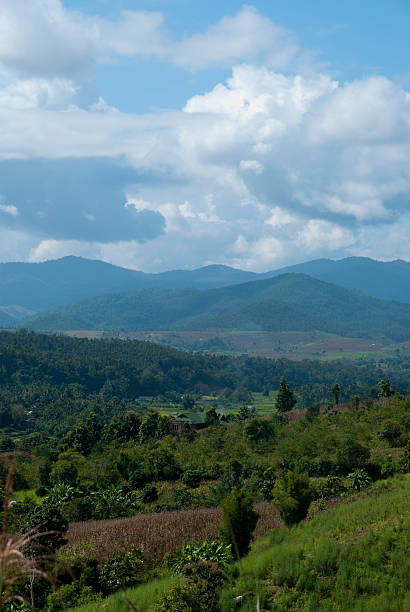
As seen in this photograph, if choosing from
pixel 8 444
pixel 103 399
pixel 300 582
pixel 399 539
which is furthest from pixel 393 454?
pixel 103 399

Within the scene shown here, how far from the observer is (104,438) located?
220ft

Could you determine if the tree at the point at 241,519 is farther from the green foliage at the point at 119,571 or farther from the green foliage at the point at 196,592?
the green foliage at the point at 196,592

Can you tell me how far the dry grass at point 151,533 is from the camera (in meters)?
22.4

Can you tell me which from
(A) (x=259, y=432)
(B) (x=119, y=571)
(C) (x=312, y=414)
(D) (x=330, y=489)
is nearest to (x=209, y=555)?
(B) (x=119, y=571)

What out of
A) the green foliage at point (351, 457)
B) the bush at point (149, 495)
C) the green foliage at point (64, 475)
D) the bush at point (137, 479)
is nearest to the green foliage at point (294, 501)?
the green foliage at point (351, 457)

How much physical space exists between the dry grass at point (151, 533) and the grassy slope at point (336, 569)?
503cm

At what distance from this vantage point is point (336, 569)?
1520cm

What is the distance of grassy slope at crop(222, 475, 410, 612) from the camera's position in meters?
13.0

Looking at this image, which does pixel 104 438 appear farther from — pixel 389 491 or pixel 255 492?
pixel 389 491

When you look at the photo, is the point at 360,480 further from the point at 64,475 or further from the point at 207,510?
the point at 64,475

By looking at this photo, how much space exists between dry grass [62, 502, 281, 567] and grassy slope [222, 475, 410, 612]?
5.03 meters

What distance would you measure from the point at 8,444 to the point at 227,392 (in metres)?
123

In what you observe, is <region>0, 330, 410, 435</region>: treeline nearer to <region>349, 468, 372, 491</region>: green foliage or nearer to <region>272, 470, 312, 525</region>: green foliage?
<region>349, 468, 372, 491</region>: green foliage

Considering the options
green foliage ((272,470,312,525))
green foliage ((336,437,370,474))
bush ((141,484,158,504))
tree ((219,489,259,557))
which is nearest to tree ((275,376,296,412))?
green foliage ((336,437,370,474))
